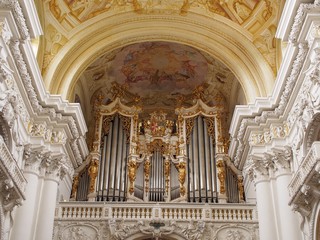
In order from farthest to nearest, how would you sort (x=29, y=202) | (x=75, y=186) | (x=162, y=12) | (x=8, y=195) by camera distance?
(x=75, y=186), (x=162, y=12), (x=29, y=202), (x=8, y=195)

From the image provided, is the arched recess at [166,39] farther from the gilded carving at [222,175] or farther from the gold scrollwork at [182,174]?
the gold scrollwork at [182,174]

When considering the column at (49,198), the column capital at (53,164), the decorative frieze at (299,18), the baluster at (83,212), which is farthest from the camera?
the baluster at (83,212)

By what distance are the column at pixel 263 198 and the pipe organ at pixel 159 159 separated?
1590 millimetres

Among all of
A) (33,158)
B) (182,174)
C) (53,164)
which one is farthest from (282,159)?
(33,158)

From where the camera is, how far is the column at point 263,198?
12.6m

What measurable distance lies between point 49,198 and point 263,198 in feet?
18.1

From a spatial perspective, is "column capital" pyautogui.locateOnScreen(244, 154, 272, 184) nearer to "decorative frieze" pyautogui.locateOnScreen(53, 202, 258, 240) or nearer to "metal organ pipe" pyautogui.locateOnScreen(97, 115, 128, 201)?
"decorative frieze" pyautogui.locateOnScreen(53, 202, 258, 240)

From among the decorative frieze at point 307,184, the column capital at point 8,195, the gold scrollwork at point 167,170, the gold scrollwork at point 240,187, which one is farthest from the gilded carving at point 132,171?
the decorative frieze at point 307,184

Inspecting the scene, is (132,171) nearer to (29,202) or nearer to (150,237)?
(150,237)

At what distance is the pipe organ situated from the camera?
586 inches

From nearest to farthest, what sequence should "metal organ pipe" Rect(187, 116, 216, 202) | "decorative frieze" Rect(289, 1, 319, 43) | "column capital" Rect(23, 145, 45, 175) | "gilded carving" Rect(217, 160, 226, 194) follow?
"decorative frieze" Rect(289, 1, 319, 43) < "column capital" Rect(23, 145, 45, 175) < "metal organ pipe" Rect(187, 116, 216, 202) < "gilded carving" Rect(217, 160, 226, 194)

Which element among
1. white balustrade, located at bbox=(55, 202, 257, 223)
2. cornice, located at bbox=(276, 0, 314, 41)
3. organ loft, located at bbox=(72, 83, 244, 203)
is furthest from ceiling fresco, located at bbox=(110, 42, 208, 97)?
cornice, located at bbox=(276, 0, 314, 41)

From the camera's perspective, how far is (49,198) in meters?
13.0

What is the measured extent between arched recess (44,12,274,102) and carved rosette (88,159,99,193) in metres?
2.11
